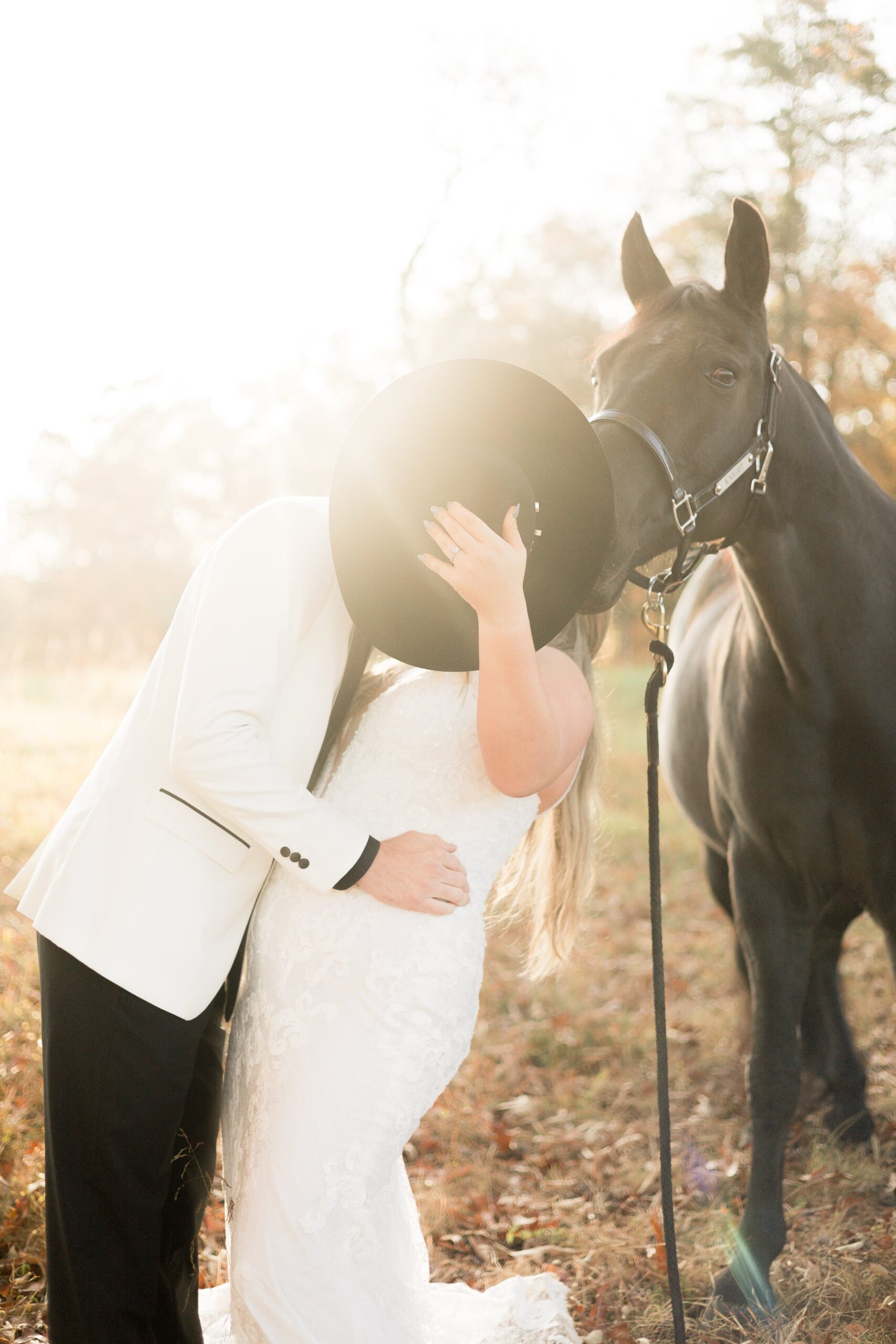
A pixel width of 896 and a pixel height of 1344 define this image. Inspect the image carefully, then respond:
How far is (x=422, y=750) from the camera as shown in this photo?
1988mm

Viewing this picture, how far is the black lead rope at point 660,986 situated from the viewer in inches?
81.2

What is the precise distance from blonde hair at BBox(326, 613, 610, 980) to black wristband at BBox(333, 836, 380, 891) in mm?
350

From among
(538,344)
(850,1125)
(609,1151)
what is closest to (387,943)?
(609,1151)

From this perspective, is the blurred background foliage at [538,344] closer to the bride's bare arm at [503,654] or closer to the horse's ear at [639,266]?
the horse's ear at [639,266]

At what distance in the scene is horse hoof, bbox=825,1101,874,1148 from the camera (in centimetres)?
355

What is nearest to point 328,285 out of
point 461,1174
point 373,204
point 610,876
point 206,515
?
point 373,204

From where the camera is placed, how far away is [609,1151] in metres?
3.66

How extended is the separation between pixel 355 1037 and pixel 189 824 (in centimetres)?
54

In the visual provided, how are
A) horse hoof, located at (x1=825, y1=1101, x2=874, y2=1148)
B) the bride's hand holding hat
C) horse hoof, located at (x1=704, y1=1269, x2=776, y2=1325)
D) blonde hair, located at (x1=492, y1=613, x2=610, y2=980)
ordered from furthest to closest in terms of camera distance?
horse hoof, located at (x1=825, y1=1101, x2=874, y2=1148) < horse hoof, located at (x1=704, y1=1269, x2=776, y2=1325) < blonde hair, located at (x1=492, y1=613, x2=610, y2=980) < the bride's hand holding hat

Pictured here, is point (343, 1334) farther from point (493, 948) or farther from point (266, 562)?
point (493, 948)

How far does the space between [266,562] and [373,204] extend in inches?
428

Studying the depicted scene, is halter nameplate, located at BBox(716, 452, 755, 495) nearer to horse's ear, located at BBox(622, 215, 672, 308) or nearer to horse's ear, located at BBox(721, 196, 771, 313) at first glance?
horse's ear, located at BBox(721, 196, 771, 313)

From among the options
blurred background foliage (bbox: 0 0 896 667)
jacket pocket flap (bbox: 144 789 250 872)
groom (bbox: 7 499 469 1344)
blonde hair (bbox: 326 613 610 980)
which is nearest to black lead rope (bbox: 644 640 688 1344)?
blonde hair (bbox: 326 613 610 980)

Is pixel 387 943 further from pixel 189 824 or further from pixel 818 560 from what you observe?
pixel 818 560
